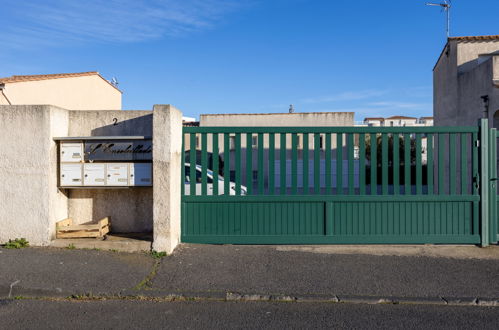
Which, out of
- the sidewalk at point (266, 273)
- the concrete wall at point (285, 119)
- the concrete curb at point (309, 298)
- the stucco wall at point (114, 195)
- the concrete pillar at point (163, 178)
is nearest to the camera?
the concrete curb at point (309, 298)

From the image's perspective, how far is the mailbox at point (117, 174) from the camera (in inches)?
270

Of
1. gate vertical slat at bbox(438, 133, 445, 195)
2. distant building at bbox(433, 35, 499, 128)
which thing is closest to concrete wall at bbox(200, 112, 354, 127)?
distant building at bbox(433, 35, 499, 128)

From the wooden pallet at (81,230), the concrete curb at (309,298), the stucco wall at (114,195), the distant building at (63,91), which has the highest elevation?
the distant building at (63,91)

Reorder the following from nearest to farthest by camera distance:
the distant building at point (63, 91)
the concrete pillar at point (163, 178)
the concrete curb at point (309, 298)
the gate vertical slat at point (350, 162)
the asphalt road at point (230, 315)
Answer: the asphalt road at point (230, 315) → the concrete curb at point (309, 298) → the concrete pillar at point (163, 178) → the gate vertical slat at point (350, 162) → the distant building at point (63, 91)

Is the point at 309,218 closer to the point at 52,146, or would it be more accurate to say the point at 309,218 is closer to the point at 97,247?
the point at 97,247

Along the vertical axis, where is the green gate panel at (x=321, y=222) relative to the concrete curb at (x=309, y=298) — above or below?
above

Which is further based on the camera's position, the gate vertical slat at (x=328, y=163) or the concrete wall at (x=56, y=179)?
the gate vertical slat at (x=328, y=163)

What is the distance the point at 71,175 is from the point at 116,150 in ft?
2.73

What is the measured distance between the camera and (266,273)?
570 cm

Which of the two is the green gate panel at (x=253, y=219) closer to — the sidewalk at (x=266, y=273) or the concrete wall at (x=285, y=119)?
the sidewalk at (x=266, y=273)

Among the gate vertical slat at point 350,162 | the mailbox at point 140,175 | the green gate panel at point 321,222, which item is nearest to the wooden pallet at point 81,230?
the mailbox at point 140,175

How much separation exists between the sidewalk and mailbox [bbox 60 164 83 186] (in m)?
1.12

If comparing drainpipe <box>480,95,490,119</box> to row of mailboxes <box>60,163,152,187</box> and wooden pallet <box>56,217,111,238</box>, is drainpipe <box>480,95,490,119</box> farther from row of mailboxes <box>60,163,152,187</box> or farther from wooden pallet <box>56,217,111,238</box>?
wooden pallet <box>56,217,111,238</box>

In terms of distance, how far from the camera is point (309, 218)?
23.0 feet
